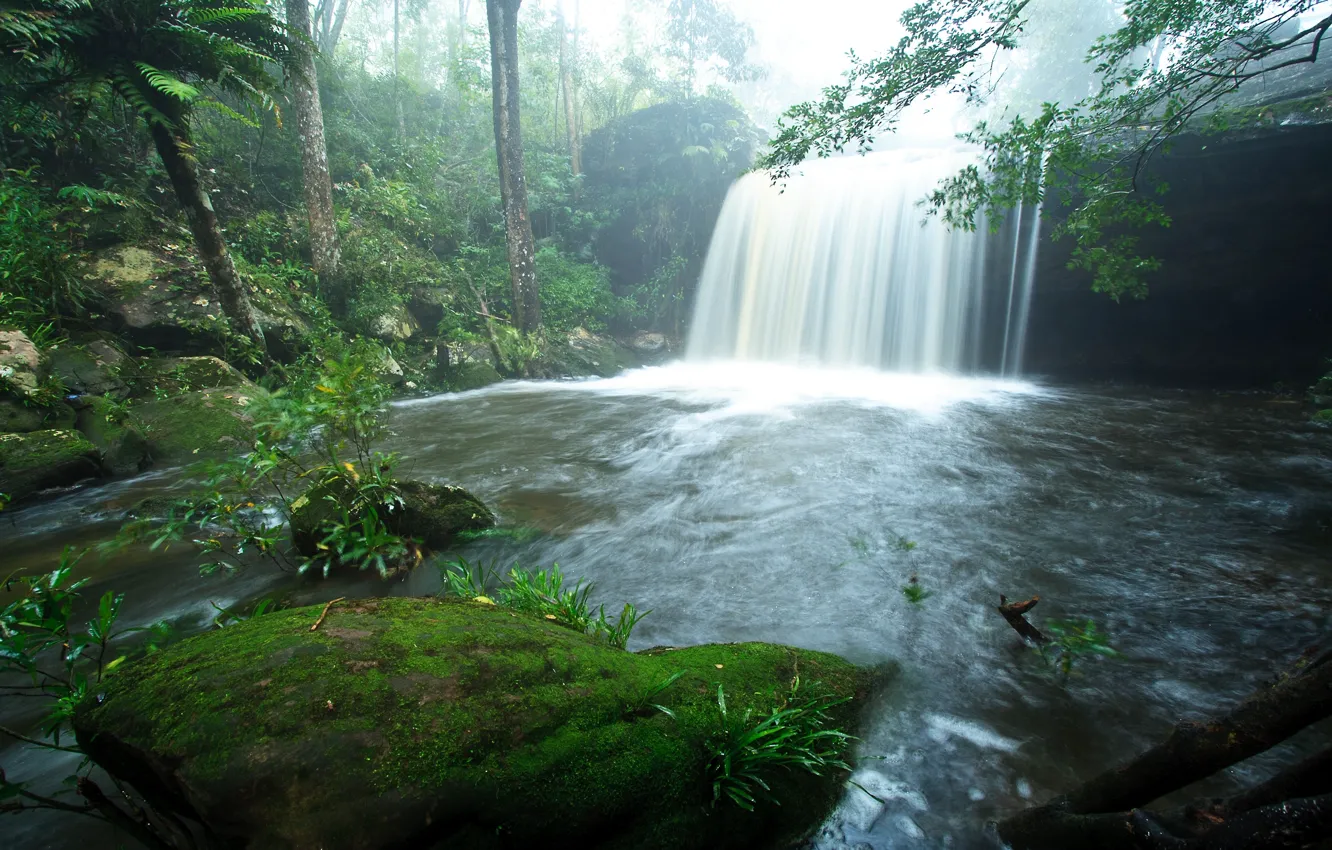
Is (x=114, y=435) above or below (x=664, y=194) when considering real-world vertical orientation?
below

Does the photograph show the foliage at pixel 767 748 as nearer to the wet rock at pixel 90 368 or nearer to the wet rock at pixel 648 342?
the wet rock at pixel 90 368

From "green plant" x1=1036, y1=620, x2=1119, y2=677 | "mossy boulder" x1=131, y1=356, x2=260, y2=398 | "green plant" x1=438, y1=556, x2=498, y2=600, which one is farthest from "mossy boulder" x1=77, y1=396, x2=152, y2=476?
"green plant" x1=1036, y1=620, x2=1119, y2=677

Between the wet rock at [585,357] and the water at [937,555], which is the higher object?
the wet rock at [585,357]

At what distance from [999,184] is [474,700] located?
306 inches

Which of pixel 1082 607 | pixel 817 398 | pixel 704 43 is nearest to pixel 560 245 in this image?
pixel 817 398

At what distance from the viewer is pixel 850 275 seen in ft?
50.9

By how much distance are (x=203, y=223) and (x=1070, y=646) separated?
980 centimetres

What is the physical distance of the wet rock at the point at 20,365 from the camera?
5867 millimetres

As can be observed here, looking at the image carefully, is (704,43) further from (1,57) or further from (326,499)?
(326,499)

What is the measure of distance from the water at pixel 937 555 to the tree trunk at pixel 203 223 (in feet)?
9.00

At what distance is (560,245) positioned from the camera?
60.8 ft

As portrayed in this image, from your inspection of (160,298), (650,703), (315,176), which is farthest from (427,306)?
(650,703)

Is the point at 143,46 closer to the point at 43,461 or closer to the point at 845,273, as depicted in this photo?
the point at 43,461

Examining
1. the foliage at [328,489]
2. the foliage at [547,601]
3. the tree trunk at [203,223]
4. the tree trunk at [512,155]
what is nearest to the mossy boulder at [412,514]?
the foliage at [328,489]
